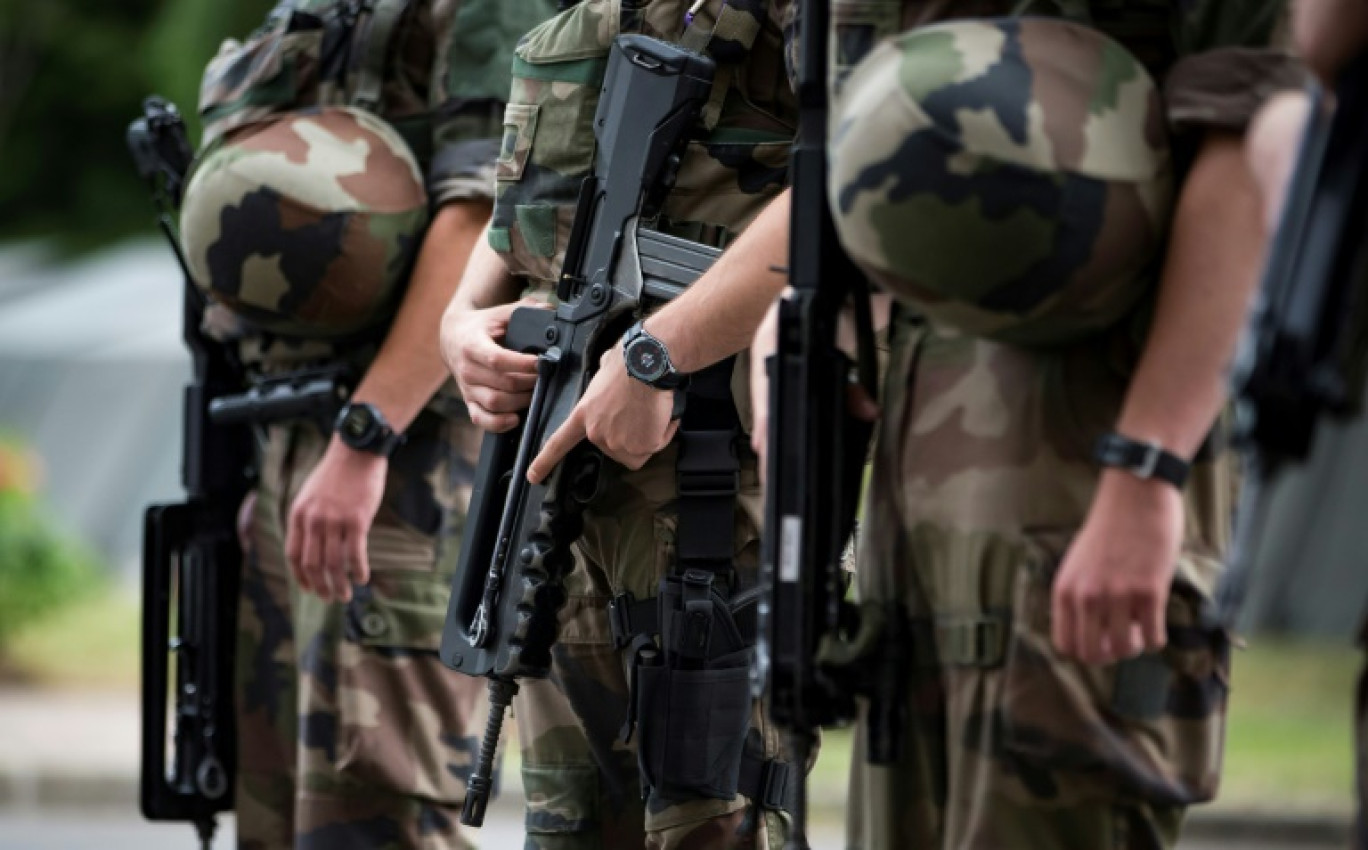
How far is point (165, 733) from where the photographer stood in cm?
415

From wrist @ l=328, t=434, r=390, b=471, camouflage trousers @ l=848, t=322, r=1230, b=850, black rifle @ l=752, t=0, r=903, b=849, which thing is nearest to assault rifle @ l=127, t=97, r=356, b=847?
Answer: wrist @ l=328, t=434, r=390, b=471

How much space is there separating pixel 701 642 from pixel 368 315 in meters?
1.14

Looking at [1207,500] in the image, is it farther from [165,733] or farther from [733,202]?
[165,733]

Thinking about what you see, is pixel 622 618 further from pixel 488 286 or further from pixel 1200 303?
pixel 1200 303

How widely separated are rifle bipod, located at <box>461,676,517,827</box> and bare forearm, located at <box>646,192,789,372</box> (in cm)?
54

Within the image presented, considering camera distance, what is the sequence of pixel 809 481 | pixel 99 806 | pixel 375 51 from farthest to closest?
1. pixel 99 806
2. pixel 375 51
3. pixel 809 481

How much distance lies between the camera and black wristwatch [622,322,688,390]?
8.82 ft

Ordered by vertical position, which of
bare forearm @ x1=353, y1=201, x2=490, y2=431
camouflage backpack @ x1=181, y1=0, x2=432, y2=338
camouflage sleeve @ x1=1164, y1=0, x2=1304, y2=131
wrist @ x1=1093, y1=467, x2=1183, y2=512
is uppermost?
camouflage sleeve @ x1=1164, y1=0, x2=1304, y2=131

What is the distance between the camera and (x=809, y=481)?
2.20 metres

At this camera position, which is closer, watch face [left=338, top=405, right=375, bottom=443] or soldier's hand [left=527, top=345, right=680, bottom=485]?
soldier's hand [left=527, top=345, right=680, bottom=485]

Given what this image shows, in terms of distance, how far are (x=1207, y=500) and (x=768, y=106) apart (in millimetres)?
1058

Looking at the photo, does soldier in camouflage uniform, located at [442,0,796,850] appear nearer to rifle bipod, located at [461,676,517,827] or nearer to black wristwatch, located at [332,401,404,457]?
rifle bipod, located at [461,676,517,827]

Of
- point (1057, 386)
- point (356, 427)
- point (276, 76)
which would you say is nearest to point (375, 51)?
point (276, 76)

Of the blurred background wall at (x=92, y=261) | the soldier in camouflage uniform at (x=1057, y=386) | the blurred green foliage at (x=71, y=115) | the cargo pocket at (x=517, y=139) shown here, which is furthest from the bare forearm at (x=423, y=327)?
the blurred green foliage at (x=71, y=115)
